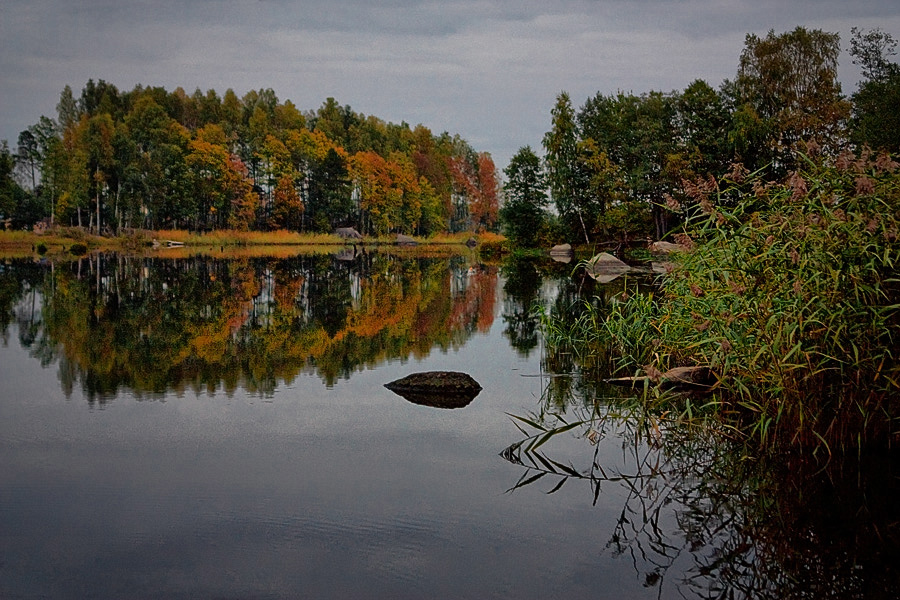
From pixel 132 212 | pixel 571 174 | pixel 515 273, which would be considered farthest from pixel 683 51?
pixel 132 212

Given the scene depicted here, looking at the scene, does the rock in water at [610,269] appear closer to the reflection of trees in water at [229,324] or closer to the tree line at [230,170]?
the reflection of trees in water at [229,324]

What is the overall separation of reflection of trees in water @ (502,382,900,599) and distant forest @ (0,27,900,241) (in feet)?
4.90

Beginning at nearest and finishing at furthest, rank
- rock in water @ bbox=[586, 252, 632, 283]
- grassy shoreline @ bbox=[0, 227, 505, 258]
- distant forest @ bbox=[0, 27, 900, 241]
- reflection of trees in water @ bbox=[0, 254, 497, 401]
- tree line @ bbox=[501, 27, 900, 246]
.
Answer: reflection of trees in water @ bbox=[0, 254, 497, 401]
rock in water @ bbox=[586, 252, 632, 283]
tree line @ bbox=[501, 27, 900, 246]
distant forest @ bbox=[0, 27, 900, 241]
grassy shoreline @ bbox=[0, 227, 505, 258]

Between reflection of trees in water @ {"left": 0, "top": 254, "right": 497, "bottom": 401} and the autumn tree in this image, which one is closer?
reflection of trees in water @ {"left": 0, "top": 254, "right": 497, "bottom": 401}

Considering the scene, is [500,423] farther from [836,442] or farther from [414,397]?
[836,442]

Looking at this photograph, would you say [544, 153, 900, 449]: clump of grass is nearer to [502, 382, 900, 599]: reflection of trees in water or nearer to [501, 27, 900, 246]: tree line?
[502, 382, 900, 599]: reflection of trees in water

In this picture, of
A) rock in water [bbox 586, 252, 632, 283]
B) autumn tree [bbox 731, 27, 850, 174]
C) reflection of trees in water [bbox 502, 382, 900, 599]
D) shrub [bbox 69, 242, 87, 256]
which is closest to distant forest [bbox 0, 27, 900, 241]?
autumn tree [bbox 731, 27, 850, 174]

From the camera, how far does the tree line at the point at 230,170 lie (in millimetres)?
46719

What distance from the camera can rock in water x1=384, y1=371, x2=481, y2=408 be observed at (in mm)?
6203

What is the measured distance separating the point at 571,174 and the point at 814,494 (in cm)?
3247

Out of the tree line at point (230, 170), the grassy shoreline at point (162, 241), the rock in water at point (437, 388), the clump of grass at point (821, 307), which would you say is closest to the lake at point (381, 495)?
the rock in water at point (437, 388)

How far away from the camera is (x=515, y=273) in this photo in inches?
867

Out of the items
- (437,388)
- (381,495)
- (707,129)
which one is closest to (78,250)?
(707,129)

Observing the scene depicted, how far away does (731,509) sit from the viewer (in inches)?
154
